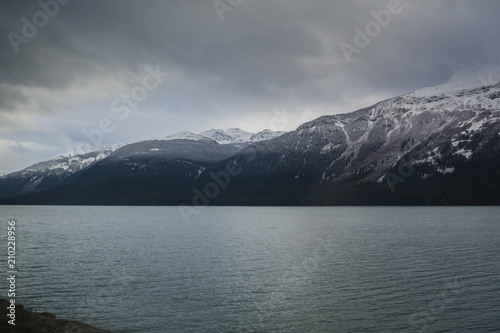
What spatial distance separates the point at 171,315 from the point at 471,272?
38222 mm

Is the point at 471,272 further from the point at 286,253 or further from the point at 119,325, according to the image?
the point at 119,325

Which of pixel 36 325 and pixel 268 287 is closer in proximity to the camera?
pixel 36 325

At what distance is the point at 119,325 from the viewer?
30828 millimetres

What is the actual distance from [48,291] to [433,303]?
3855cm

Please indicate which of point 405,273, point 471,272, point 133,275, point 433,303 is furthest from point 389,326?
point 133,275

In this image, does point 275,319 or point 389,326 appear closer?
point 389,326

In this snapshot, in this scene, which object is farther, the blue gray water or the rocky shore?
the blue gray water

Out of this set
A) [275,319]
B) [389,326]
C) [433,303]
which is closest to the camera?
[389,326]

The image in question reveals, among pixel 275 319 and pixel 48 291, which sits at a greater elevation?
pixel 48 291

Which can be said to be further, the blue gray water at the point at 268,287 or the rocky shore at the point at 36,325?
the blue gray water at the point at 268,287

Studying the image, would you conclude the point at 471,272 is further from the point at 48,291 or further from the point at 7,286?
the point at 7,286

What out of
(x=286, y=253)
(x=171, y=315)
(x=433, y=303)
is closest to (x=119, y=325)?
(x=171, y=315)

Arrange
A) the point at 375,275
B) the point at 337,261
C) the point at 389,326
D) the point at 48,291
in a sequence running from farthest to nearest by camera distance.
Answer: the point at 337,261 → the point at 375,275 → the point at 48,291 → the point at 389,326

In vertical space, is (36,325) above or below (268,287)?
above
